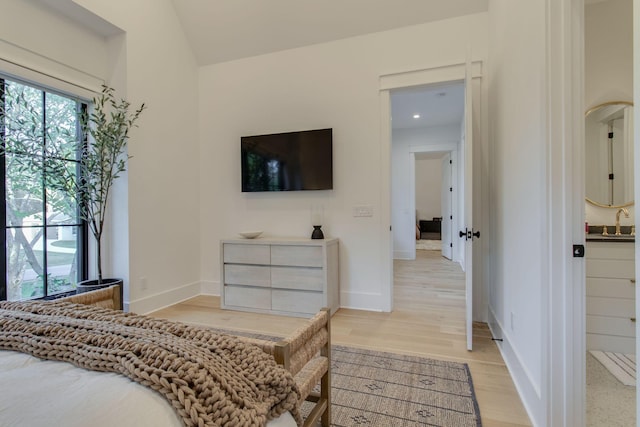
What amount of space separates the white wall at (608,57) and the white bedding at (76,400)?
310cm

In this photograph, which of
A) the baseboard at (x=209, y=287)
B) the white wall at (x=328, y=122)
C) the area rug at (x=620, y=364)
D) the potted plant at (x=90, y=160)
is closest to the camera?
the area rug at (x=620, y=364)

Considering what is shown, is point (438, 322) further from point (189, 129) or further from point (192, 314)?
point (189, 129)

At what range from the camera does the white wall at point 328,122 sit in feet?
10.0

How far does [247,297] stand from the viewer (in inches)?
125

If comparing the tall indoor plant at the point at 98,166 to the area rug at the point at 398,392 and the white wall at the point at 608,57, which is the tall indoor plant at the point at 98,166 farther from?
the white wall at the point at 608,57

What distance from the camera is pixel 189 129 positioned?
3.72 metres

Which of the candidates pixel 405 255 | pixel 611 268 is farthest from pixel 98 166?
pixel 405 255

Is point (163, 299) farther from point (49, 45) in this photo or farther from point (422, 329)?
point (422, 329)

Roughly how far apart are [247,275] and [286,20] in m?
2.76

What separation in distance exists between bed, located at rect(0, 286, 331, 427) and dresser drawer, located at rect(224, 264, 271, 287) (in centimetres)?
206

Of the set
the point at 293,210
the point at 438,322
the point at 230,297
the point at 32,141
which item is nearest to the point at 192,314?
the point at 230,297

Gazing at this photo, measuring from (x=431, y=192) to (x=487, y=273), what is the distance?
8.44 m

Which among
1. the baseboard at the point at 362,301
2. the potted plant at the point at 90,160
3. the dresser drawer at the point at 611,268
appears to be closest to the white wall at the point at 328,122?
the baseboard at the point at 362,301

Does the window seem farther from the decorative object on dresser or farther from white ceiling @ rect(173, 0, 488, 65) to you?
the decorative object on dresser
